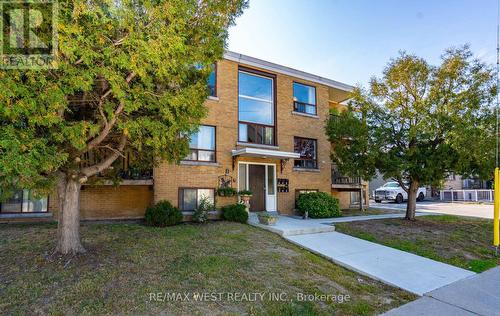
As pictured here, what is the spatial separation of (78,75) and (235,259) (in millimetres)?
4593

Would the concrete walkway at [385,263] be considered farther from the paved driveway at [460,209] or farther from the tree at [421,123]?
the paved driveway at [460,209]

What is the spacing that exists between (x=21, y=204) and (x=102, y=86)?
7.83m

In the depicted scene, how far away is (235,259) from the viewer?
20.6ft

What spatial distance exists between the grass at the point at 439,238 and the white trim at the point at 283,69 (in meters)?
7.82

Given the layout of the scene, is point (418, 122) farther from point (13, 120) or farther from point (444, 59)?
point (13, 120)

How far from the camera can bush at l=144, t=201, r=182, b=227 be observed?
1002cm

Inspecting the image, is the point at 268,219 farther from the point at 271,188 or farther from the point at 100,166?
the point at 100,166

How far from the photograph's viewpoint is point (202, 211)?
1089cm

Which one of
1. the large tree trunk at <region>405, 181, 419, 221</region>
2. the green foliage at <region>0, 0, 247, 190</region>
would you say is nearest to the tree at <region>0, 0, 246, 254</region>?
the green foliage at <region>0, 0, 247, 190</region>

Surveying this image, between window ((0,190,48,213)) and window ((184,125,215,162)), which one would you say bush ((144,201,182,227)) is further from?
window ((0,190,48,213))

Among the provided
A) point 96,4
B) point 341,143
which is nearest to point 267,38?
point 341,143

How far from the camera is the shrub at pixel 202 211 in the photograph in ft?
35.4

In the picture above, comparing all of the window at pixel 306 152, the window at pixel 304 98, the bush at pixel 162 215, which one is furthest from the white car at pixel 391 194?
the bush at pixel 162 215

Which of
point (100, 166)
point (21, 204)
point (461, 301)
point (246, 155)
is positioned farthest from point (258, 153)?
point (21, 204)
